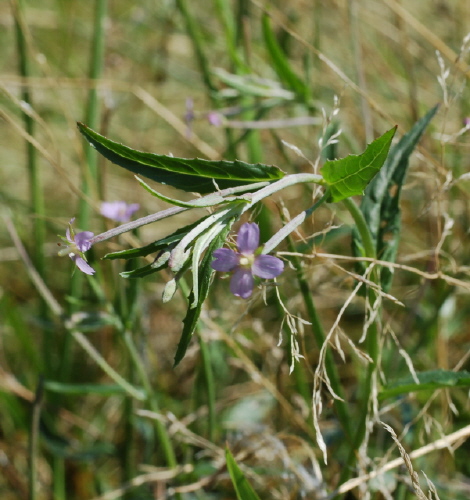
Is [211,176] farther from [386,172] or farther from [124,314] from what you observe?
[124,314]

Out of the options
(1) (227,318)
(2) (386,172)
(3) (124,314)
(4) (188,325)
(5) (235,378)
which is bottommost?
(5) (235,378)

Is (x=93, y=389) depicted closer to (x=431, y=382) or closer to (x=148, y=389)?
(x=148, y=389)

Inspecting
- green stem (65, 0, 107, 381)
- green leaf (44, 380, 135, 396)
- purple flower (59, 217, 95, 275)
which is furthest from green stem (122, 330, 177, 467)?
purple flower (59, 217, 95, 275)

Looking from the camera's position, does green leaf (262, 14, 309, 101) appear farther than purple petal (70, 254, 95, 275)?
Yes

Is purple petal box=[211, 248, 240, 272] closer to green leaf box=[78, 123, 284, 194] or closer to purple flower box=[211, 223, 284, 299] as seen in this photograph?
purple flower box=[211, 223, 284, 299]

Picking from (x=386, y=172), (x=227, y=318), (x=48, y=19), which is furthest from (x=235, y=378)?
(x=48, y=19)

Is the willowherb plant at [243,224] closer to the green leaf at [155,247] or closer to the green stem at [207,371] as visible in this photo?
the green leaf at [155,247]
